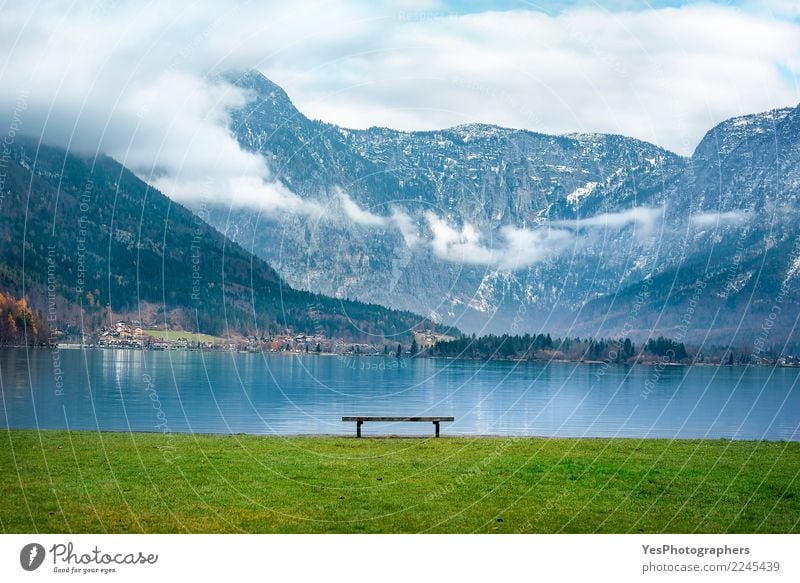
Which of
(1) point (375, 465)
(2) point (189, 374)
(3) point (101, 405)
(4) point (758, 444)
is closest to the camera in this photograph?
(1) point (375, 465)

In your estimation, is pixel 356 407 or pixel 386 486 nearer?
pixel 386 486

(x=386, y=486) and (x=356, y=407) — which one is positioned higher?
(x=386, y=486)

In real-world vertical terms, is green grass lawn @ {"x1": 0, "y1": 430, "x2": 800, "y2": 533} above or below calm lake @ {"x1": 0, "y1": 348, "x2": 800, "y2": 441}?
above

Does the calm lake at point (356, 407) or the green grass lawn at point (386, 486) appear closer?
the green grass lawn at point (386, 486)

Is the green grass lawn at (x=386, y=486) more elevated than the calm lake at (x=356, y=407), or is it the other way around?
the green grass lawn at (x=386, y=486)

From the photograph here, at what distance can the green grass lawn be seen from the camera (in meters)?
22.0

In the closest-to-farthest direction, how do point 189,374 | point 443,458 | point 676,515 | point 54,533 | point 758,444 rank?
point 54,533 < point 676,515 < point 443,458 < point 758,444 < point 189,374

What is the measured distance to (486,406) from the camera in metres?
105

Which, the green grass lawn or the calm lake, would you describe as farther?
the calm lake

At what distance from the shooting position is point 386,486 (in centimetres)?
2617

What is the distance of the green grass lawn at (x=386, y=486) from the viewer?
2202 cm
